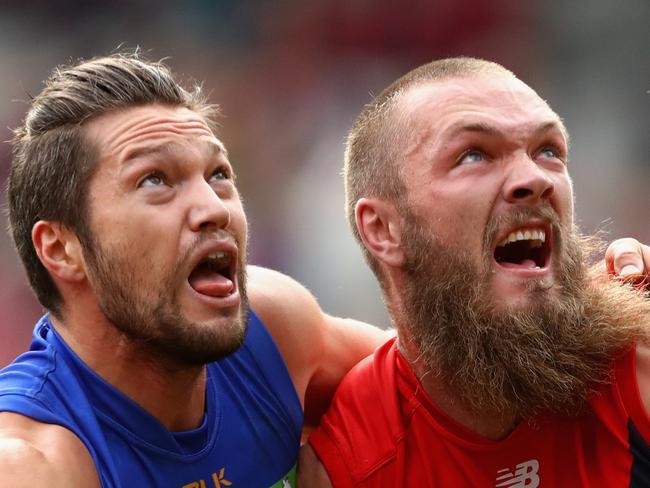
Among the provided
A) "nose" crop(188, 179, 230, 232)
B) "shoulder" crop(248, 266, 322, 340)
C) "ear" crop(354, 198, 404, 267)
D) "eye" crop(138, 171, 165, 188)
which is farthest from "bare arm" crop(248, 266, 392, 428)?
"eye" crop(138, 171, 165, 188)

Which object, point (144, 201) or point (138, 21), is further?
point (138, 21)

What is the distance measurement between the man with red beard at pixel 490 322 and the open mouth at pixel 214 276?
523mm

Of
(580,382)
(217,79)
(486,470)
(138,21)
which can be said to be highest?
(138,21)

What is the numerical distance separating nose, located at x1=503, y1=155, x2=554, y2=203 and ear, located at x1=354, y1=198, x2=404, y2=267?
1.37 ft

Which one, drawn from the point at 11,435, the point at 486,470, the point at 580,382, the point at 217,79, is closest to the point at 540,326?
the point at 580,382

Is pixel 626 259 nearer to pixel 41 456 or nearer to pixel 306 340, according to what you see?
pixel 306 340

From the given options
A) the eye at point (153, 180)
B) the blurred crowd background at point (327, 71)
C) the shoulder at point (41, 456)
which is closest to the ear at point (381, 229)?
the eye at point (153, 180)

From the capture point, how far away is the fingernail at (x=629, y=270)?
9.96 feet

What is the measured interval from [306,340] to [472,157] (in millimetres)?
1019

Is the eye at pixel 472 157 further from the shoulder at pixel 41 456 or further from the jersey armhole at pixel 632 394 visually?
the shoulder at pixel 41 456

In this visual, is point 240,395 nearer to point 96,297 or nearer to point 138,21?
point 96,297

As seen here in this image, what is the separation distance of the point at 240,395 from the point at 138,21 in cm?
498

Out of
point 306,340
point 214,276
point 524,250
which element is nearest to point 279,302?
point 306,340

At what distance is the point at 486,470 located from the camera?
2953 mm
